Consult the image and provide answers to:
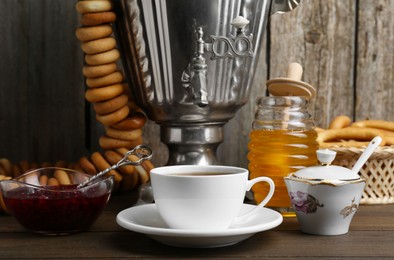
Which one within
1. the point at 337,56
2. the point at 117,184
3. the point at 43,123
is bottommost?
the point at 117,184

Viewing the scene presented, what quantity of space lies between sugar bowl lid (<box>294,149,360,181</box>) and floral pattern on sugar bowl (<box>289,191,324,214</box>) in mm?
26

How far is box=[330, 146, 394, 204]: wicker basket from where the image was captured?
1146 millimetres

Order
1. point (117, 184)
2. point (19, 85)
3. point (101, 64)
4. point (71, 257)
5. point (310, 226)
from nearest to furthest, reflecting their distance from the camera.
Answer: point (71, 257) < point (310, 226) < point (101, 64) < point (117, 184) < point (19, 85)

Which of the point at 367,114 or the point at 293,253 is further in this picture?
the point at 367,114

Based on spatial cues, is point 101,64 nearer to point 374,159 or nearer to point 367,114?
point 374,159

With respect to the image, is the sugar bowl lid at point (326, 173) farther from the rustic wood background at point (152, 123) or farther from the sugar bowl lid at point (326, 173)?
the rustic wood background at point (152, 123)

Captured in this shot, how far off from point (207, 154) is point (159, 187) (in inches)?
13.7

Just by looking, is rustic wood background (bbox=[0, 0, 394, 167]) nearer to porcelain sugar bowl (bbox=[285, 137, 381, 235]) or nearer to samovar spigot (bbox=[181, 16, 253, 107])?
samovar spigot (bbox=[181, 16, 253, 107])

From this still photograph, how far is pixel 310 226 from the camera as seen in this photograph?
945 mm

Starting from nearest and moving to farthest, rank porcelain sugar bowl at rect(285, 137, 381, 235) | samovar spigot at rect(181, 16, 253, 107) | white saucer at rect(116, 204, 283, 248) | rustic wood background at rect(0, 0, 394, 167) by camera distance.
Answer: white saucer at rect(116, 204, 283, 248) → porcelain sugar bowl at rect(285, 137, 381, 235) → samovar spigot at rect(181, 16, 253, 107) → rustic wood background at rect(0, 0, 394, 167)

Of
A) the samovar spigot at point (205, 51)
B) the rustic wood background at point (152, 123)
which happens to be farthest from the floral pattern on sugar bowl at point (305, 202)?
the rustic wood background at point (152, 123)

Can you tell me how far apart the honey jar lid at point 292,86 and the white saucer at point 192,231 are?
275 mm

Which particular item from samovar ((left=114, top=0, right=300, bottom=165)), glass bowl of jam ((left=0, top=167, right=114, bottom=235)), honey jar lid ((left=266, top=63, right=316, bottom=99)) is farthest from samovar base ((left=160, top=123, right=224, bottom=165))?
glass bowl of jam ((left=0, top=167, right=114, bottom=235))

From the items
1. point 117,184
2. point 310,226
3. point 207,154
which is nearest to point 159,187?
point 310,226
